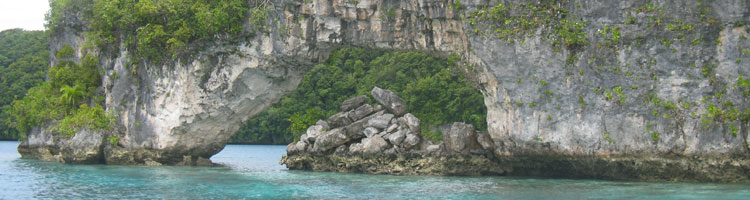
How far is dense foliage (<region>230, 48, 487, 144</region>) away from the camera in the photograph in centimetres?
3092

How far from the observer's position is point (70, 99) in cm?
2184

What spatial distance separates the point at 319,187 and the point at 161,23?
7.84 metres

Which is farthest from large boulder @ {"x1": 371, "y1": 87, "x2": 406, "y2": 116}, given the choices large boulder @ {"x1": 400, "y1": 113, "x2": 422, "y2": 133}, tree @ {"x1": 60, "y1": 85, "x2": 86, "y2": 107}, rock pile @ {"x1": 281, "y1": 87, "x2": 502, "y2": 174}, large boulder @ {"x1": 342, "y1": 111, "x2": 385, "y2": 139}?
tree @ {"x1": 60, "y1": 85, "x2": 86, "y2": 107}

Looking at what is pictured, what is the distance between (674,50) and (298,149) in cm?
951

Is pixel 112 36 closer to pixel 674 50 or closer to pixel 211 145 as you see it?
pixel 211 145

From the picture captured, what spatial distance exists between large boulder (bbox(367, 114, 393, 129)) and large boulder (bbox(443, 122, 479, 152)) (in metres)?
1.75

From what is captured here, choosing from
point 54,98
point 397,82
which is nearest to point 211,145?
point 54,98

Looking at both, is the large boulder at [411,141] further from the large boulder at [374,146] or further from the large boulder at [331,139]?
the large boulder at [331,139]

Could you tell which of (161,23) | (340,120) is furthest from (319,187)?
(161,23)

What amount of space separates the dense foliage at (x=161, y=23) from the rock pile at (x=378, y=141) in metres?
3.45

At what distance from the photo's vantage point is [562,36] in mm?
14172

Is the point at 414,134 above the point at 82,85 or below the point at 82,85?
below

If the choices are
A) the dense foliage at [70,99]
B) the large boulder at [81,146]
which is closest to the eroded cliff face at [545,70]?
the large boulder at [81,146]

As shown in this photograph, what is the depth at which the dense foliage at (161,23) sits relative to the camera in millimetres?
17281
